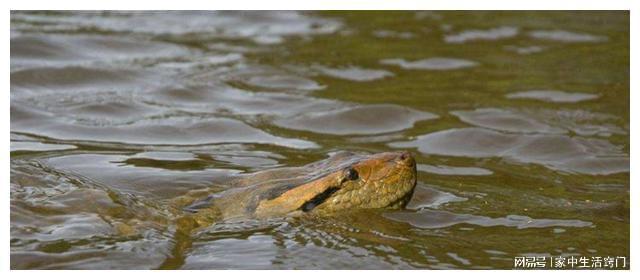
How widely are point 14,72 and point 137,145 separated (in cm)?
244

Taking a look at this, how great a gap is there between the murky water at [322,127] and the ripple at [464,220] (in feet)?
0.05

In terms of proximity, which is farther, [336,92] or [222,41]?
[222,41]

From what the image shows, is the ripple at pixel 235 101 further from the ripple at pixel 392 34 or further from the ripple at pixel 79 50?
the ripple at pixel 392 34

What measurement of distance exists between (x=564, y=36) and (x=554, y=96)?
2.46m

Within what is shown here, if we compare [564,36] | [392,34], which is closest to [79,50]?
[392,34]

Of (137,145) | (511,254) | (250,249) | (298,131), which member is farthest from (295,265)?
(298,131)

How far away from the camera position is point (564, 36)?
12.8 meters

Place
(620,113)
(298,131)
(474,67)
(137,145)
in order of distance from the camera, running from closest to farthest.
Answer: (137,145), (298,131), (620,113), (474,67)

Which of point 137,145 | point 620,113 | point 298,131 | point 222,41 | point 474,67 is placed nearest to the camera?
point 137,145

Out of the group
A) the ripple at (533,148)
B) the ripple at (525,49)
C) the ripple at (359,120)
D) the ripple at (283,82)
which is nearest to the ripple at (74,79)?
the ripple at (283,82)

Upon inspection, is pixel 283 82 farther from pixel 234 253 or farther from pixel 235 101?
pixel 234 253

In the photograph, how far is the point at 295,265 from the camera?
18.8ft

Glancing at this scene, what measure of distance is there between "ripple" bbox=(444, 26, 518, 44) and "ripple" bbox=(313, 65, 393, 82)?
1542 mm

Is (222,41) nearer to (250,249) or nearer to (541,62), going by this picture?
(541,62)
